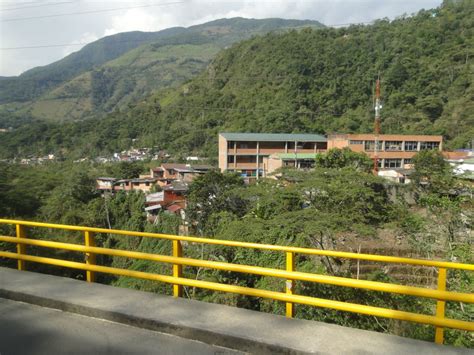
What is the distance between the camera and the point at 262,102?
104 m

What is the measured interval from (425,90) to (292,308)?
90073 millimetres

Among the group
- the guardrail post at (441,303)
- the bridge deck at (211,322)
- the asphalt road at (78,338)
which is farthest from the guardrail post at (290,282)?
the guardrail post at (441,303)

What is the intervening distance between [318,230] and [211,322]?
10.6 m

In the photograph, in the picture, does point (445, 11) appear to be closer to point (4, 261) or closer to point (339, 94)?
point (339, 94)

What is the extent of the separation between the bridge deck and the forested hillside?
73.3m

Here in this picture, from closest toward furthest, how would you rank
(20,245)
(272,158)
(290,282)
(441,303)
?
1. (441,303)
2. (290,282)
3. (20,245)
4. (272,158)

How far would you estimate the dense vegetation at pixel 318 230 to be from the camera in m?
6.11

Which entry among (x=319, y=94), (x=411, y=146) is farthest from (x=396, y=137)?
(x=319, y=94)

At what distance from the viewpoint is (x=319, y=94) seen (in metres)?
97.1

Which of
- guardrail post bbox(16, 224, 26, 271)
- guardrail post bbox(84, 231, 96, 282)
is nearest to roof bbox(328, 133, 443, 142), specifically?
guardrail post bbox(16, 224, 26, 271)

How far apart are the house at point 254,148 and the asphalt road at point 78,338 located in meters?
64.7

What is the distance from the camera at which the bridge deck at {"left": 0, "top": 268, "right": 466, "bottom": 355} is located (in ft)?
9.62

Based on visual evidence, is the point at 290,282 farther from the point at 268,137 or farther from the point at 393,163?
the point at 268,137

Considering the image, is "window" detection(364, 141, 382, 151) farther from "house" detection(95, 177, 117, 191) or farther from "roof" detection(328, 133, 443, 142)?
"house" detection(95, 177, 117, 191)
